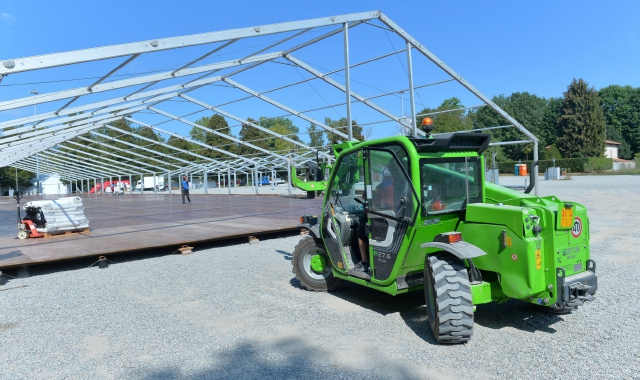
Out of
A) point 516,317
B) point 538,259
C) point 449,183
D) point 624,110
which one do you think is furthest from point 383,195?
point 624,110

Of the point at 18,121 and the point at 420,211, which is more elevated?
the point at 18,121

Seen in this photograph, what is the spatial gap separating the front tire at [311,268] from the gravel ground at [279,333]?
0.57 ft

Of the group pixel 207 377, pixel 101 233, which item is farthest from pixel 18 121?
pixel 207 377

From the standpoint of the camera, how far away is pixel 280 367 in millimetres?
3768

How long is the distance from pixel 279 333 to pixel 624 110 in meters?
84.8

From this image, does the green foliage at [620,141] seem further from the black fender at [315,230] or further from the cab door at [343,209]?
the cab door at [343,209]

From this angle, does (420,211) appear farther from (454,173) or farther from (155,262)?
(155,262)

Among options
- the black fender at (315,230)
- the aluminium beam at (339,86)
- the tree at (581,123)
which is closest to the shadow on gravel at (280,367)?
the black fender at (315,230)

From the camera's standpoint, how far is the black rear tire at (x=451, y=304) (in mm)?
3943

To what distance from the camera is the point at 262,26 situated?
9578 millimetres

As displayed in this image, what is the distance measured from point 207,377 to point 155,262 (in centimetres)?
558

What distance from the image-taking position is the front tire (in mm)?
6016

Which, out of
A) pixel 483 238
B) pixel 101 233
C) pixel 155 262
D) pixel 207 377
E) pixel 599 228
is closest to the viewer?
pixel 207 377

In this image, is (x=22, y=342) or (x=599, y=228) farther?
(x=599, y=228)
